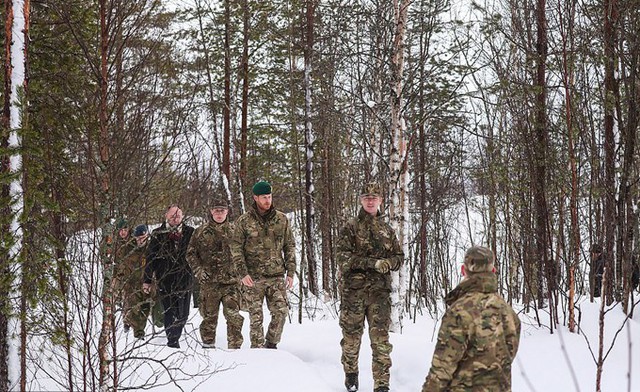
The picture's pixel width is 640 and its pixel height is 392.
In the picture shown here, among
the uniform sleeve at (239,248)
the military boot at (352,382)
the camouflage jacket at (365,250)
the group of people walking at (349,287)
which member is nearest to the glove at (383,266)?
the group of people walking at (349,287)

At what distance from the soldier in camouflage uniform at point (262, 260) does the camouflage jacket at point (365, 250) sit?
4.09ft

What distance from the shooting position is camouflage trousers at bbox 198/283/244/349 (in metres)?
6.97

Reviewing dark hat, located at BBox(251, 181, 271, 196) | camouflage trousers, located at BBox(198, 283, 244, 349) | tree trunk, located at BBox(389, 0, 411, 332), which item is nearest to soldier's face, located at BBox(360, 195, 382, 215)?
dark hat, located at BBox(251, 181, 271, 196)

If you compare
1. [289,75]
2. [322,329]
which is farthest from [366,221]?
[289,75]

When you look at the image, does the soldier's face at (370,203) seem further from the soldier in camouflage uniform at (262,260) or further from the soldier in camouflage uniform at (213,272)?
the soldier in camouflage uniform at (213,272)

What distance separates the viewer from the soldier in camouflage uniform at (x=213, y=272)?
7082 millimetres

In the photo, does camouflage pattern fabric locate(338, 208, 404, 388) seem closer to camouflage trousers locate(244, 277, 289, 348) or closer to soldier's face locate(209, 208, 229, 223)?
camouflage trousers locate(244, 277, 289, 348)

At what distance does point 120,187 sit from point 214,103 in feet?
31.4

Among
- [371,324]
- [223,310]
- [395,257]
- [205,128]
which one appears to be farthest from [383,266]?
[205,128]

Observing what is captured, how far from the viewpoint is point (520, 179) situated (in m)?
Answer: 8.33

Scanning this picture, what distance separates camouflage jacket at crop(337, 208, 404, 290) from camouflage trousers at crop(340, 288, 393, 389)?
0.10 m

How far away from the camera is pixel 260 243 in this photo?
21.8ft

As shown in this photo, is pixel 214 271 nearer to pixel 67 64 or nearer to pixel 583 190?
pixel 67 64

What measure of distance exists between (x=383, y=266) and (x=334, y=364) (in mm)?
2060
